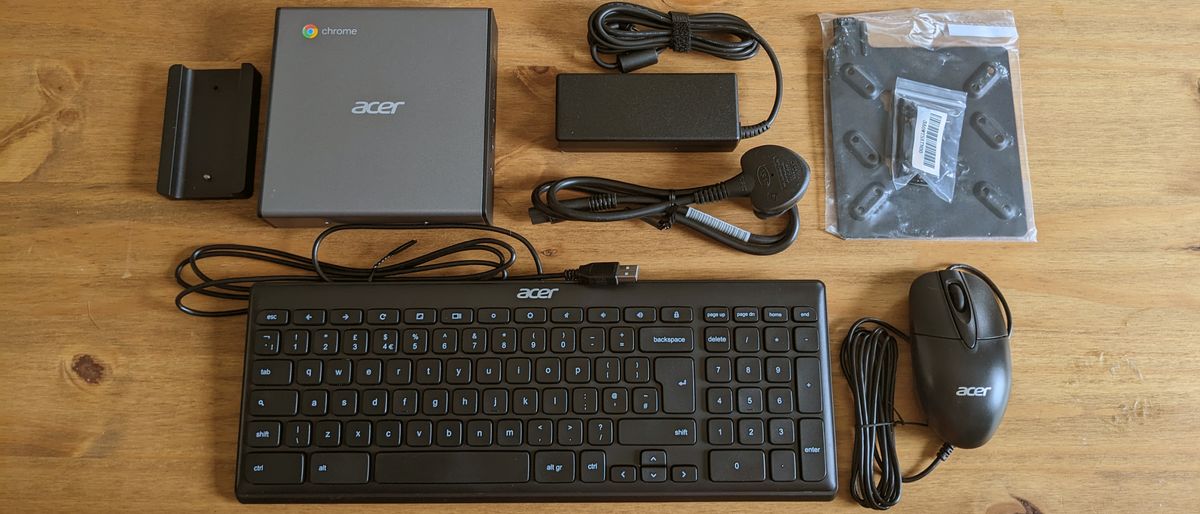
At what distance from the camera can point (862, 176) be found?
84cm

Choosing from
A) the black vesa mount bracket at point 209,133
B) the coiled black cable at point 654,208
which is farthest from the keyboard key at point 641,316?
the black vesa mount bracket at point 209,133

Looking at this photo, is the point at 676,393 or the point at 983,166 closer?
the point at 676,393

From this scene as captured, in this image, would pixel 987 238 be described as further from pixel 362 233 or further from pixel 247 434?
pixel 247 434

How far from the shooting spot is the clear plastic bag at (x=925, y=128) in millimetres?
823

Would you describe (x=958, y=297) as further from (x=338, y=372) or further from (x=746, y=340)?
(x=338, y=372)

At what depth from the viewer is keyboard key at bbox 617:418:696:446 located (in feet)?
2.38

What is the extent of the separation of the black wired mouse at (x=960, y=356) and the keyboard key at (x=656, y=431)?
250mm

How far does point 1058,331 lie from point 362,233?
789 millimetres

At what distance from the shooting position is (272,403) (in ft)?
2.41

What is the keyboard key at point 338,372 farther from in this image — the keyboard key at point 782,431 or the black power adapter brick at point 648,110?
the keyboard key at point 782,431

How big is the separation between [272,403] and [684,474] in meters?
0.43

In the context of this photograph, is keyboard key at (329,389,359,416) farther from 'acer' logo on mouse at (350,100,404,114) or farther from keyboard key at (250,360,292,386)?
'acer' logo on mouse at (350,100,404,114)

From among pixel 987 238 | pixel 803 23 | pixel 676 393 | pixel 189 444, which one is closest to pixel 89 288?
pixel 189 444

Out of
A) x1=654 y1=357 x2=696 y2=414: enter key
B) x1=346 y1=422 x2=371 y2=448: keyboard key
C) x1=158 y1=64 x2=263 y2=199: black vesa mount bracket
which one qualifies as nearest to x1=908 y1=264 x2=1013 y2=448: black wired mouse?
x1=654 y1=357 x2=696 y2=414: enter key
